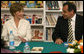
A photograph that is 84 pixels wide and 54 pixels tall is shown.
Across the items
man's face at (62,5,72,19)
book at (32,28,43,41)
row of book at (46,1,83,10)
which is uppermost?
row of book at (46,1,83,10)

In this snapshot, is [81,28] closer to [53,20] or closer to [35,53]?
[53,20]

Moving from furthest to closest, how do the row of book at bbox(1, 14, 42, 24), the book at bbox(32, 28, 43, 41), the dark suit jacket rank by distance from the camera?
the book at bbox(32, 28, 43, 41) < the row of book at bbox(1, 14, 42, 24) < the dark suit jacket

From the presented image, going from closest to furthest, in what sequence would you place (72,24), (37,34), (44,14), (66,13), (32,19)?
(66,13), (72,24), (44,14), (32,19), (37,34)

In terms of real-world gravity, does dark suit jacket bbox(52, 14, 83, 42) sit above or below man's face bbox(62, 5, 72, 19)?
below

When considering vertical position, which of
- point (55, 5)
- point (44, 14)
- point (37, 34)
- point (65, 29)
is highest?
point (55, 5)

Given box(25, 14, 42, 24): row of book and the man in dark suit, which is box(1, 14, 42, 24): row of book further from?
the man in dark suit

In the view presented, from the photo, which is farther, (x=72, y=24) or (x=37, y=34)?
(x=37, y=34)

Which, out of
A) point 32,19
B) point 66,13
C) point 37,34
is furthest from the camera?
point 37,34

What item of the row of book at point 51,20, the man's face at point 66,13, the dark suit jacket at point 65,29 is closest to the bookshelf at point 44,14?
the row of book at point 51,20

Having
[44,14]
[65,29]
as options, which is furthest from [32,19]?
[65,29]

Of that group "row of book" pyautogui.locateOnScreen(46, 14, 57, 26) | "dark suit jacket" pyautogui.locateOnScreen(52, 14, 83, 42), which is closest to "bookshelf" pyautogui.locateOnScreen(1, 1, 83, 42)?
"row of book" pyautogui.locateOnScreen(46, 14, 57, 26)

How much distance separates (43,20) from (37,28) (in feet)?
1.29

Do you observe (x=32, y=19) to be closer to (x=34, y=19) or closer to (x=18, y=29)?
(x=34, y=19)

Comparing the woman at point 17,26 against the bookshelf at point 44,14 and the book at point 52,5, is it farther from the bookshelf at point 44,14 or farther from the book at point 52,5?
the book at point 52,5
